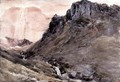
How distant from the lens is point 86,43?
22.1 ft

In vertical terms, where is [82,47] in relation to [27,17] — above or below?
below

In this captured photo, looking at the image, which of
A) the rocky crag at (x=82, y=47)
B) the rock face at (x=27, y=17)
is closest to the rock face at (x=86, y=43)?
the rocky crag at (x=82, y=47)

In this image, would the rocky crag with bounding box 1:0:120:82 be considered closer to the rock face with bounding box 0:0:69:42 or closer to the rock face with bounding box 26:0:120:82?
the rock face with bounding box 26:0:120:82

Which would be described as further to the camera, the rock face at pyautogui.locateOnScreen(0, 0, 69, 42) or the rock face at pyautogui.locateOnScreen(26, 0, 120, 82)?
the rock face at pyautogui.locateOnScreen(0, 0, 69, 42)

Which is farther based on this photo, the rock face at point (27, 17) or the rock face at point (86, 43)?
the rock face at point (27, 17)

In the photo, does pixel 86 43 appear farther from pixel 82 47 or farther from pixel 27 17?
pixel 27 17

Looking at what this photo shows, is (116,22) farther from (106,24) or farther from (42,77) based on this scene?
(42,77)

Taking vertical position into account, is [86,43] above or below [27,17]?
below

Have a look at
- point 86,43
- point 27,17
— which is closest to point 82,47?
point 86,43

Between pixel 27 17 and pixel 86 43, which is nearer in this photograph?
pixel 86 43

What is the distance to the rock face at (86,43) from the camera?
6.64m

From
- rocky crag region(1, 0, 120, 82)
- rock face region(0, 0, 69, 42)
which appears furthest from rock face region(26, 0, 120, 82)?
rock face region(0, 0, 69, 42)

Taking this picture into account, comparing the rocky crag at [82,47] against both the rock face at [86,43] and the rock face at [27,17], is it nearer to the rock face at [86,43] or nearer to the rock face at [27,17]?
the rock face at [86,43]

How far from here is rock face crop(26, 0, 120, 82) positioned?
6.64 meters
